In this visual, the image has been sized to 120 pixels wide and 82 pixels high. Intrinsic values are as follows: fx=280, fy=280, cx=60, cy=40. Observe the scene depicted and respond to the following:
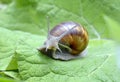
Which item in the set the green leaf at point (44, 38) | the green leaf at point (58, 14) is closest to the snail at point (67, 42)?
the green leaf at point (44, 38)

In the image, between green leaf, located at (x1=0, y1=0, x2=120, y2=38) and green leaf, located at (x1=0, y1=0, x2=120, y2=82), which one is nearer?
green leaf, located at (x1=0, y1=0, x2=120, y2=82)

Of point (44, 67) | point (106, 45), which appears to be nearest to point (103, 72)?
point (44, 67)

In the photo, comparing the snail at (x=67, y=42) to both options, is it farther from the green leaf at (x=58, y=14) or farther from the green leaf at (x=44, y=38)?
the green leaf at (x=58, y=14)

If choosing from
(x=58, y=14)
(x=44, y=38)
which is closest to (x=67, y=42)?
(x=44, y=38)

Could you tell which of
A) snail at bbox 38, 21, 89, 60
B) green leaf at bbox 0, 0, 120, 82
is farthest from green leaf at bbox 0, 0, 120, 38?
snail at bbox 38, 21, 89, 60

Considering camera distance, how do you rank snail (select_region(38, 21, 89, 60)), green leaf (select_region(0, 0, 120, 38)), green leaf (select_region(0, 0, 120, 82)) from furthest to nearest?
1. green leaf (select_region(0, 0, 120, 38))
2. snail (select_region(38, 21, 89, 60))
3. green leaf (select_region(0, 0, 120, 82))

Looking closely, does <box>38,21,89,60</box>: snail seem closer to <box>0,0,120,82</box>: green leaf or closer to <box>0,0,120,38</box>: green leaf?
<box>0,0,120,82</box>: green leaf

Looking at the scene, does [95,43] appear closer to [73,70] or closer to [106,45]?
[106,45]

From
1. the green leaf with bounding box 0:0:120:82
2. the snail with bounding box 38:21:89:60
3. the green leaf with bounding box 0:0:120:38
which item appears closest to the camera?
the green leaf with bounding box 0:0:120:82
